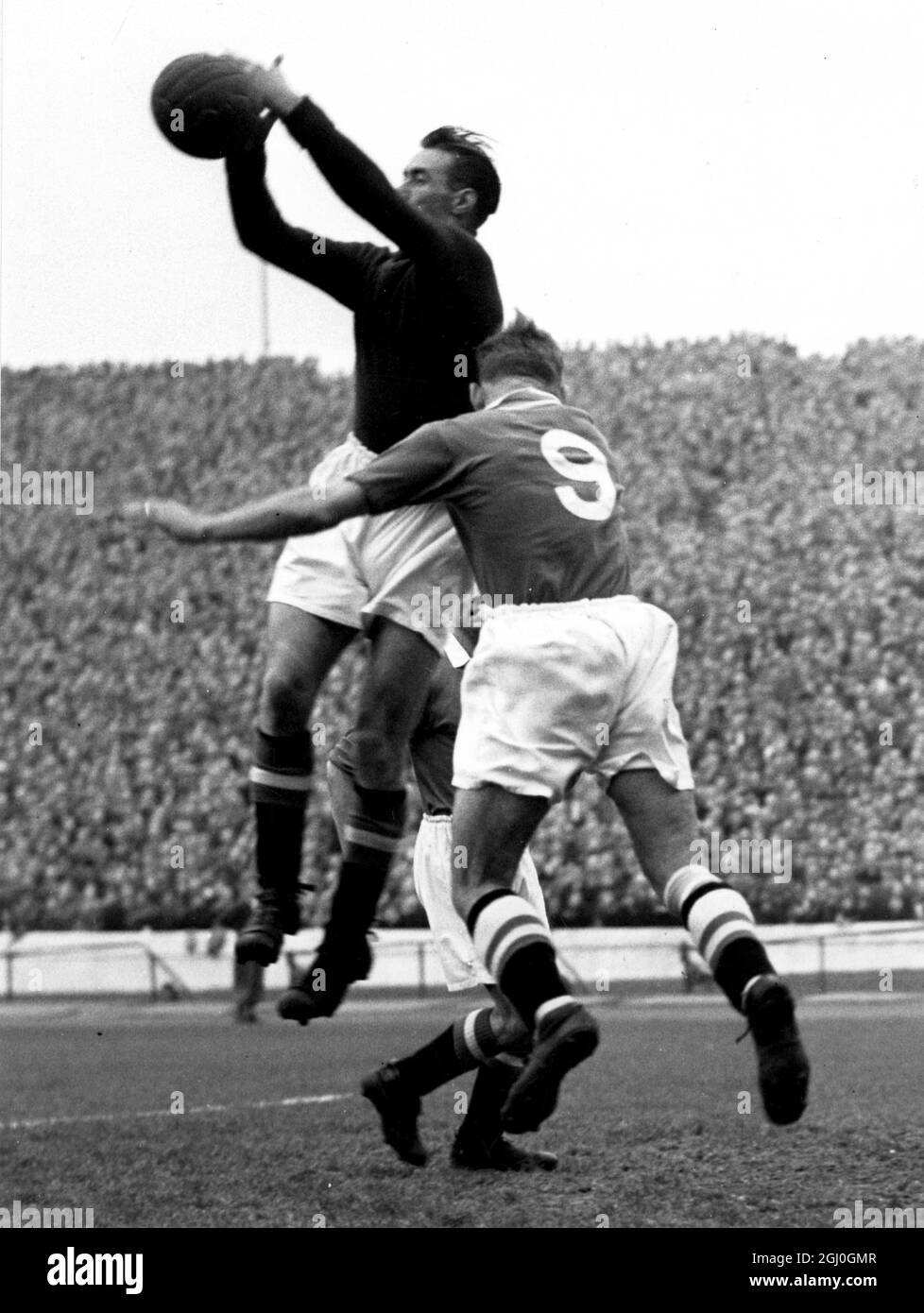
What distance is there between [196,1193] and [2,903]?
8969mm

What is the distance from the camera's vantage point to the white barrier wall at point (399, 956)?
1213 centimetres

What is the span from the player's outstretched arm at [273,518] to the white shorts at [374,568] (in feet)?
2.62

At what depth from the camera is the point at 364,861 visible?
5.67m

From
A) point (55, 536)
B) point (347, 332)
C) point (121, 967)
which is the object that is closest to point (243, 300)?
point (347, 332)

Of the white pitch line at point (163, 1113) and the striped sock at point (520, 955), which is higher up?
the striped sock at point (520, 955)

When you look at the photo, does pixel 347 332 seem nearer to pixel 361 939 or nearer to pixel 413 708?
pixel 413 708

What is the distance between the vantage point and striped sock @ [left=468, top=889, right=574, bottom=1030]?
4637 mm

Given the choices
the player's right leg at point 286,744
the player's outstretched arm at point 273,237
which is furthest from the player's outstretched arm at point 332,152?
the player's right leg at point 286,744

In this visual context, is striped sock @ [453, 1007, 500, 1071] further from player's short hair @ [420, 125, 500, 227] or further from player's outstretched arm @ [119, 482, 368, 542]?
player's short hair @ [420, 125, 500, 227]

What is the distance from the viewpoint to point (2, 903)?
47.7 feet

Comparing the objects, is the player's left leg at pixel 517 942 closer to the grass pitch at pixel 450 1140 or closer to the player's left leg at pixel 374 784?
the player's left leg at pixel 374 784

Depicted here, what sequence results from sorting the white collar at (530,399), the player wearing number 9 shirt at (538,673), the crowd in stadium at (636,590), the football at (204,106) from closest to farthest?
the player wearing number 9 shirt at (538,673)
the white collar at (530,399)
the football at (204,106)
the crowd in stadium at (636,590)

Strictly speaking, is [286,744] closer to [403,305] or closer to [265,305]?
[403,305]
